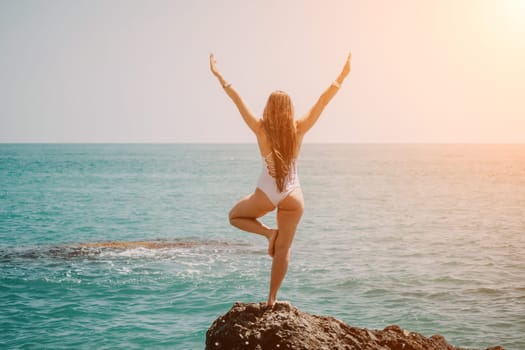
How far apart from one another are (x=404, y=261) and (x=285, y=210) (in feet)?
51.8

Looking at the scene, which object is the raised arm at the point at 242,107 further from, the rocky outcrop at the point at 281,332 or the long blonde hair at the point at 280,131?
the rocky outcrop at the point at 281,332

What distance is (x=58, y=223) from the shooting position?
102ft

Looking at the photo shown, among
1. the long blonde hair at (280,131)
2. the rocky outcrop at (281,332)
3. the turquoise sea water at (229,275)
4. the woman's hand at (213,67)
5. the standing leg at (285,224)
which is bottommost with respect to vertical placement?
the turquoise sea water at (229,275)

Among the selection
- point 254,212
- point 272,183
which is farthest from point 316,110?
point 254,212

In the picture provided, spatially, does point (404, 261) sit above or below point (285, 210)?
below

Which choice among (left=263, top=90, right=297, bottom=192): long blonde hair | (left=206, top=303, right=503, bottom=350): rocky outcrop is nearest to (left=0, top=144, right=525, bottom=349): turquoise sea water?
(left=206, top=303, right=503, bottom=350): rocky outcrop

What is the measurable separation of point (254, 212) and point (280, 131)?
95 centimetres

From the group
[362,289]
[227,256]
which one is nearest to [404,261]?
[362,289]

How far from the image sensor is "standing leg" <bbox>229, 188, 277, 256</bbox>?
20.3 feet

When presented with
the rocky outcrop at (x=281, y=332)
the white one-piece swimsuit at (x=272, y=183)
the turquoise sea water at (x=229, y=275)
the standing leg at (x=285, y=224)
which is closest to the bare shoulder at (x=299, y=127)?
the white one-piece swimsuit at (x=272, y=183)

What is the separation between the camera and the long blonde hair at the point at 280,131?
6027mm

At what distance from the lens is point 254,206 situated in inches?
245

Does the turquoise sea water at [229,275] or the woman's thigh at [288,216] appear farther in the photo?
the turquoise sea water at [229,275]

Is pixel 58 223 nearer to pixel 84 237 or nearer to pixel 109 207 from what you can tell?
pixel 84 237
